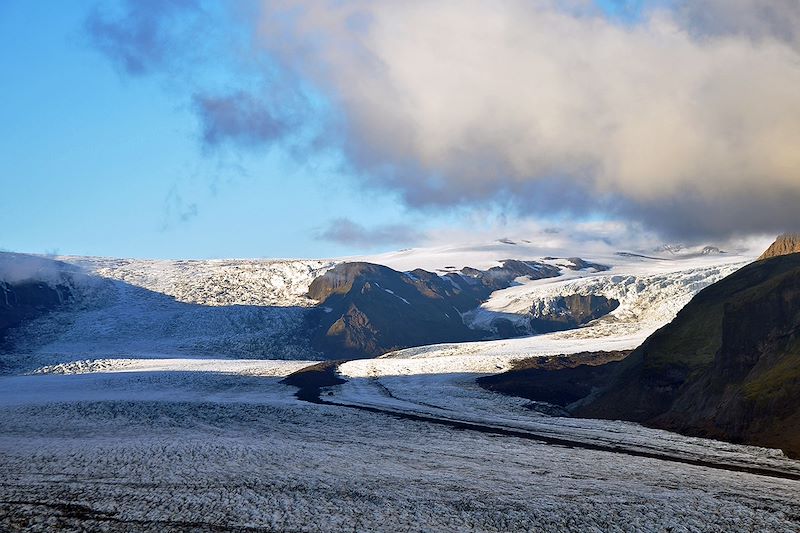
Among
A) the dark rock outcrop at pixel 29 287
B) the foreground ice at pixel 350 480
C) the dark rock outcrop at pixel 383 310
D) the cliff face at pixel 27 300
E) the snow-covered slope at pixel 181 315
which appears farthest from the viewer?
the dark rock outcrop at pixel 383 310

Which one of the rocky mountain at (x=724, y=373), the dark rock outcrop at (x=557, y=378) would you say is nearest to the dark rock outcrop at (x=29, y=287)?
the dark rock outcrop at (x=557, y=378)

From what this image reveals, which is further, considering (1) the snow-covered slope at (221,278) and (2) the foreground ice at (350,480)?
(1) the snow-covered slope at (221,278)

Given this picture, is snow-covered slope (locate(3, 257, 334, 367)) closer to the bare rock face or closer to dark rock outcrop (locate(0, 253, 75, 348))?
dark rock outcrop (locate(0, 253, 75, 348))

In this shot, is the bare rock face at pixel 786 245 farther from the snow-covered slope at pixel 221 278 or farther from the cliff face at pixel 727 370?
the snow-covered slope at pixel 221 278

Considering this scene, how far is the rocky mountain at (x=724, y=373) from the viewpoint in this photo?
3778cm

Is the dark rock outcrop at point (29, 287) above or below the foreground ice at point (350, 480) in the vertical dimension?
above

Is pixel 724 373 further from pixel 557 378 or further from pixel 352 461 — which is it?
pixel 557 378

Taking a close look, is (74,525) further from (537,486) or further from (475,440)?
(475,440)

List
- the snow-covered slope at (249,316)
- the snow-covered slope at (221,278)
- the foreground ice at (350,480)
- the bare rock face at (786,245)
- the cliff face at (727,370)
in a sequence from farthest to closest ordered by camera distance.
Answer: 1. the snow-covered slope at (221,278)
2. the snow-covered slope at (249,316)
3. the bare rock face at (786,245)
4. the cliff face at (727,370)
5. the foreground ice at (350,480)

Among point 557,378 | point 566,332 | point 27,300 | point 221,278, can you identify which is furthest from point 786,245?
point 27,300

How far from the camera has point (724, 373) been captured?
151 feet

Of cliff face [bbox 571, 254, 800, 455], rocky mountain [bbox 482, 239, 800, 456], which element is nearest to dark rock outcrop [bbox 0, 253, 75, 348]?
rocky mountain [bbox 482, 239, 800, 456]

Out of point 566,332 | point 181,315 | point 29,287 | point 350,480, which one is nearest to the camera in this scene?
point 350,480

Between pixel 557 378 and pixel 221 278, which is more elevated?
pixel 221 278
